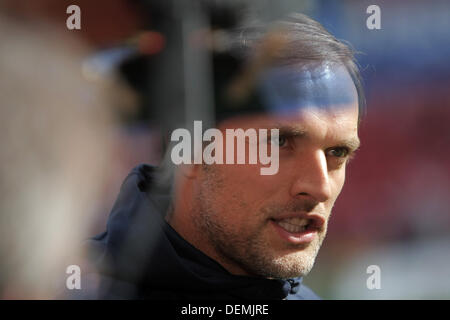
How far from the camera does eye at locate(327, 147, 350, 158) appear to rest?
1.40 m

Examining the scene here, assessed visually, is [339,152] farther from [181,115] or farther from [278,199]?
[181,115]

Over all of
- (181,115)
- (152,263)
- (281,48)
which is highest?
(281,48)

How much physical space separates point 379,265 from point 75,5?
1.22 meters

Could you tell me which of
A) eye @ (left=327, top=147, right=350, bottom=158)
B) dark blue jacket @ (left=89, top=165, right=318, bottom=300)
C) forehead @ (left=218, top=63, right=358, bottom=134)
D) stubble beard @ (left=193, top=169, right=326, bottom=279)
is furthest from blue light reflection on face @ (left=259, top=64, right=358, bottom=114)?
dark blue jacket @ (left=89, top=165, right=318, bottom=300)

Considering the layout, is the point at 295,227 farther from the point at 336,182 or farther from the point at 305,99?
the point at 305,99

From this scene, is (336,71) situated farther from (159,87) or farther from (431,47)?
(159,87)

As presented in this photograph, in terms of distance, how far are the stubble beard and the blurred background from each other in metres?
0.19

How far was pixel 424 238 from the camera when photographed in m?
1.58

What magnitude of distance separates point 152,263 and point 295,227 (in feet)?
1.30

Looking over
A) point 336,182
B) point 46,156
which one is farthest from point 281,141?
point 46,156

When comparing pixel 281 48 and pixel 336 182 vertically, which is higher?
pixel 281 48

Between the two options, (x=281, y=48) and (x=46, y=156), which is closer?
(x=281, y=48)

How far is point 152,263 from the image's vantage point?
4.49ft

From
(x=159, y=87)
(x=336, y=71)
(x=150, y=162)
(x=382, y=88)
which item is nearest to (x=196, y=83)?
(x=159, y=87)
